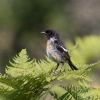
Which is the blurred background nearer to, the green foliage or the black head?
the black head

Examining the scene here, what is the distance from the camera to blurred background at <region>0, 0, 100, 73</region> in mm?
15203

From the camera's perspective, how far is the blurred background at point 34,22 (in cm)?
1520

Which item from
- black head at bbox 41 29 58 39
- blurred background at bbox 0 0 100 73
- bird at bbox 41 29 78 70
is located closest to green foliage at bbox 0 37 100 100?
bird at bbox 41 29 78 70

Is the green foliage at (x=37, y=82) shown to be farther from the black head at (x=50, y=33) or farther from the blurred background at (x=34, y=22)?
the blurred background at (x=34, y=22)

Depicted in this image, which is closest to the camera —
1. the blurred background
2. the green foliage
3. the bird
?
the green foliage

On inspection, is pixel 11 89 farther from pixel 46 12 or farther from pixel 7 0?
pixel 46 12

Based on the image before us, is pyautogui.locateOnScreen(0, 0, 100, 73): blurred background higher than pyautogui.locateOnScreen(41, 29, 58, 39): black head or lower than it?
higher

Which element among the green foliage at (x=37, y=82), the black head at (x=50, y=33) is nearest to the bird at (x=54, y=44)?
the black head at (x=50, y=33)

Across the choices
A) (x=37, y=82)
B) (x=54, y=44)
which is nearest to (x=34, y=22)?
(x=54, y=44)

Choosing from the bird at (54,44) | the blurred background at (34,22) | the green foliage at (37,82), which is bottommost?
the green foliage at (37,82)

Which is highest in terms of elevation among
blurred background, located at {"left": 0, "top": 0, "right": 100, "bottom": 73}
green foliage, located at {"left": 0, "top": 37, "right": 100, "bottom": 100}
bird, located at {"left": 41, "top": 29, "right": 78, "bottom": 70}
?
blurred background, located at {"left": 0, "top": 0, "right": 100, "bottom": 73}

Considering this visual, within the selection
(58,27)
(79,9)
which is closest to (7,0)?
(58,27)

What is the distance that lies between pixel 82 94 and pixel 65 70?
0.43 feet

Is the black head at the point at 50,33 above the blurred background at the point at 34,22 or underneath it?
underneath
